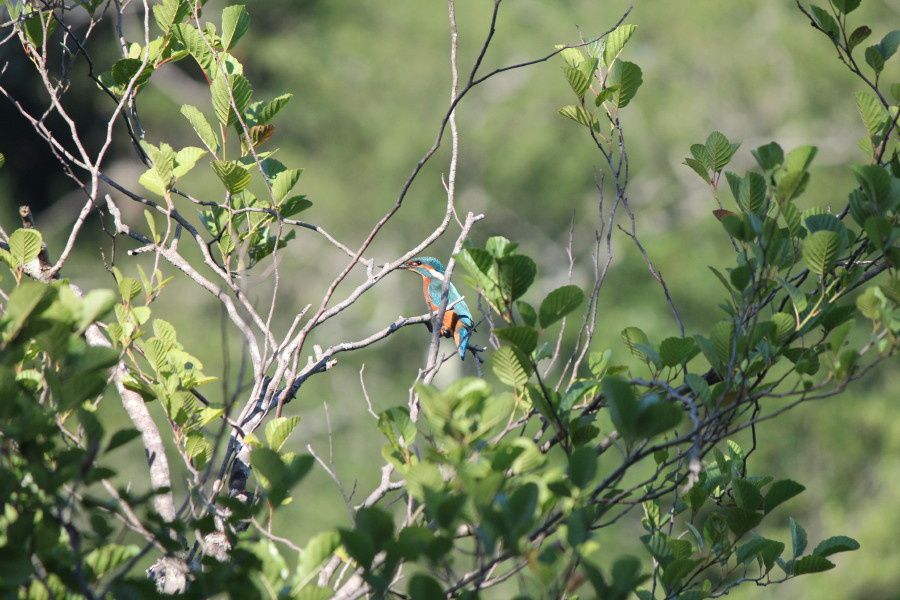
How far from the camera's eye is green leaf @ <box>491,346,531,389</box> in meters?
1.85

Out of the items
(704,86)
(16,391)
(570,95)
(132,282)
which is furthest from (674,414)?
(704,86)

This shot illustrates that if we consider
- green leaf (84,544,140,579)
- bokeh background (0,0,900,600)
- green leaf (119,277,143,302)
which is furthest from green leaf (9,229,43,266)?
bokeh background (0,0,900,600)

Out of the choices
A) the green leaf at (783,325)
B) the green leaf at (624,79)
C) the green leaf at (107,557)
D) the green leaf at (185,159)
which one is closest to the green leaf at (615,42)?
the green leaf at (624,79)

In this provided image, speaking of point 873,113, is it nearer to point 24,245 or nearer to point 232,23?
point 232,23

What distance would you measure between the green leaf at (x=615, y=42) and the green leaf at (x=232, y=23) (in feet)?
2.81

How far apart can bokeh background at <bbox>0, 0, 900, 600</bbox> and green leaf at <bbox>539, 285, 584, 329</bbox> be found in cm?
1098

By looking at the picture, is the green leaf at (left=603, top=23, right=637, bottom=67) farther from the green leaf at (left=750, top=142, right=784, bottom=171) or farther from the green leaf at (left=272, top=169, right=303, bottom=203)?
the green leaf at (left=272, top=169, right=303, bottom=203)

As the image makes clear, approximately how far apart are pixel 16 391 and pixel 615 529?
12.7m

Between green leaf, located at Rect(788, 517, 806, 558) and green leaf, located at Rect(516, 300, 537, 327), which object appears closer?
green leaf, located at Rect(516, 300, 537, 327)

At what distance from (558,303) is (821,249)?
1.68 feet

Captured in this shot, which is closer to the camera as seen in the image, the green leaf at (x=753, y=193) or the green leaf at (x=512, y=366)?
the green leaf at (x=512, y=366)

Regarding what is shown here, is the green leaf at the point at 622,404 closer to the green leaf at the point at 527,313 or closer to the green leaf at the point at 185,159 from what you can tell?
the green leaf at the point at 527,313

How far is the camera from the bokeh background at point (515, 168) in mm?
13859

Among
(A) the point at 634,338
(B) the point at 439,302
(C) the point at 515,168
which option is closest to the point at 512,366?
(A) the point at 634,338
